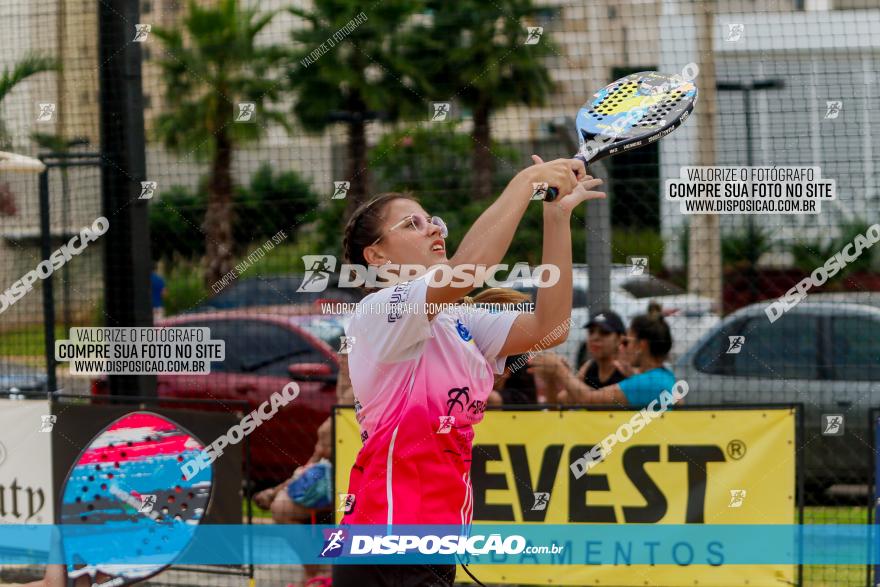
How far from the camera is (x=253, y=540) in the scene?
6008 mm

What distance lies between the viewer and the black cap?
21.0 feet

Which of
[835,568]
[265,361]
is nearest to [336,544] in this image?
[835,568]

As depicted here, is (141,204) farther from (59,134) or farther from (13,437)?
(59,134)

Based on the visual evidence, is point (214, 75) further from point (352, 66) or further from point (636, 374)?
point (636, 374)

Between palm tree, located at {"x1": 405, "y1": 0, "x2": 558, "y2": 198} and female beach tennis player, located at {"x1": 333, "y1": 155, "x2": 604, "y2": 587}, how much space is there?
530 inches

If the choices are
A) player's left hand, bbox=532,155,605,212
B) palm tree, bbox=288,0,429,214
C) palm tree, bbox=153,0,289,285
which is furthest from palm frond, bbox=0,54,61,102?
palm tree, bbox=153,0,289,285

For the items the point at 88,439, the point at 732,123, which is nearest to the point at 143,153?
the point at 88,439

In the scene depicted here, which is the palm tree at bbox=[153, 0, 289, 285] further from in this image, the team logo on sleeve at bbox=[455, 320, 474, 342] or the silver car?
the team logo on sleeve at bbox=[455, 320, 474, 342]

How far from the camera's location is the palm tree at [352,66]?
17.4 meters

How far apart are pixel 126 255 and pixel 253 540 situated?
1.92m

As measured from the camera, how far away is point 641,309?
8617 mm

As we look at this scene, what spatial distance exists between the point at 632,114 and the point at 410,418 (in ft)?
4.04

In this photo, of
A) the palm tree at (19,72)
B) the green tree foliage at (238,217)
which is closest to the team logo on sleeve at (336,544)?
the green tree foliage at (238,217)

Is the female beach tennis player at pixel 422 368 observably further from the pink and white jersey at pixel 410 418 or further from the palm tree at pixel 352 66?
the palm tree at pixel 352 66
